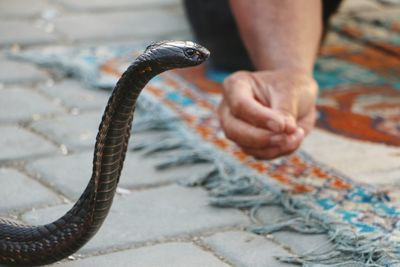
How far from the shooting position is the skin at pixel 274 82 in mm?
2469

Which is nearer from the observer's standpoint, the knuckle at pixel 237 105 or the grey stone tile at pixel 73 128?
the knuckle at pixel 237 105

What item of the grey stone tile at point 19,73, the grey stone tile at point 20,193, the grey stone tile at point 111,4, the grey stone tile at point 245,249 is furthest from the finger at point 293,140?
the grey stone tile at point 111,4

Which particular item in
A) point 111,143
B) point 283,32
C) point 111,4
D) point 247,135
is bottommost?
point 111,4

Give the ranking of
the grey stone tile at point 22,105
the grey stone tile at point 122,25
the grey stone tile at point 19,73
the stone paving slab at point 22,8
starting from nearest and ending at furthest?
the grey stone tile at point 22,105, the grey stone tile at point 19,73, the grey stone tile at point 122,25, the stone paving slab at point 22,8

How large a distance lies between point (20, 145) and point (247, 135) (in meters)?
0.77

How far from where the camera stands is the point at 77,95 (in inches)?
136

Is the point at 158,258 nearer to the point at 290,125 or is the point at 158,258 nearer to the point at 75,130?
the point at 290,125

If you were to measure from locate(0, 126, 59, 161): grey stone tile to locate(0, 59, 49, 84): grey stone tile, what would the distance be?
0.52 m

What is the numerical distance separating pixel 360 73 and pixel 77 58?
1069mm

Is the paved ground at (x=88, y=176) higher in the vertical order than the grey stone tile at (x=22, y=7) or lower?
higher

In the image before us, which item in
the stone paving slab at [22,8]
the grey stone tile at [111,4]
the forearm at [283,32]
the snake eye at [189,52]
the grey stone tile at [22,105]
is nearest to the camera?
the snake eye at [189,52]

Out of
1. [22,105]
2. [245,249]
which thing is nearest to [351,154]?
[245,249]

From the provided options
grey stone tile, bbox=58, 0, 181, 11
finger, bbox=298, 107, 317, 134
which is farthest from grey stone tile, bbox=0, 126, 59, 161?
grey stone tile, bbox=58, 0, 181, 11

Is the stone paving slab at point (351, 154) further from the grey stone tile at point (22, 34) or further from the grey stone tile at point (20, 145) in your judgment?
the grey stone tile at point (22, 34)
